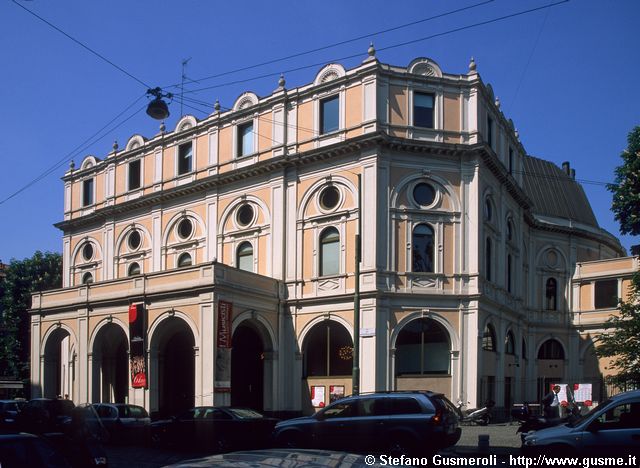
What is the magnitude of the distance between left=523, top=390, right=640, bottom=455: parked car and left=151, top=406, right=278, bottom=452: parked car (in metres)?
9.25

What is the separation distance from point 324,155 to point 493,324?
11354 millimetres

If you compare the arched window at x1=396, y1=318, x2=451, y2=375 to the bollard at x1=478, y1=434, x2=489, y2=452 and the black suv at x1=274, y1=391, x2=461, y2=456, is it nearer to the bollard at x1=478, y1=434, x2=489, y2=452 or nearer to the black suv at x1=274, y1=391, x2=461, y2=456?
the bollard at x1=478, y1=434, x2=489, y2=452

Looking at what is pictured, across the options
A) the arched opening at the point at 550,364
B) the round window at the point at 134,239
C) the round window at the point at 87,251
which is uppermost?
the round window at the point at 134,239

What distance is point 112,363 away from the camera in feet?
121

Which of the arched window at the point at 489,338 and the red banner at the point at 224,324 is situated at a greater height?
the red banner at the point at 224,324

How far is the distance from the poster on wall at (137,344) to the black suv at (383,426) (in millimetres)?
14843

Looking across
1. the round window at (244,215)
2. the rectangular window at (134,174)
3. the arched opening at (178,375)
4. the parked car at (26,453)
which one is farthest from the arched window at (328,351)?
the parked car at (26,453)

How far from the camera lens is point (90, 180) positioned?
4369 cm

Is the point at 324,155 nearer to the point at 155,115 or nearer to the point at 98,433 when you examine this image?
the point at 155,115

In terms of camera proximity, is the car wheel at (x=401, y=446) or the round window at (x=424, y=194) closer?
the car wheel at (x=401, y=446)

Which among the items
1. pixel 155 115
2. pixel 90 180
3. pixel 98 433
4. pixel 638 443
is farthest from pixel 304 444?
pixel 90 180

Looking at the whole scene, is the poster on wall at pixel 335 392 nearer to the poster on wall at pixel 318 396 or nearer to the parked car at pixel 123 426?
the poster on wall at pixel 318 396

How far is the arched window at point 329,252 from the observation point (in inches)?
1250

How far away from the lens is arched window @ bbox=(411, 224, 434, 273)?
1219 inches
